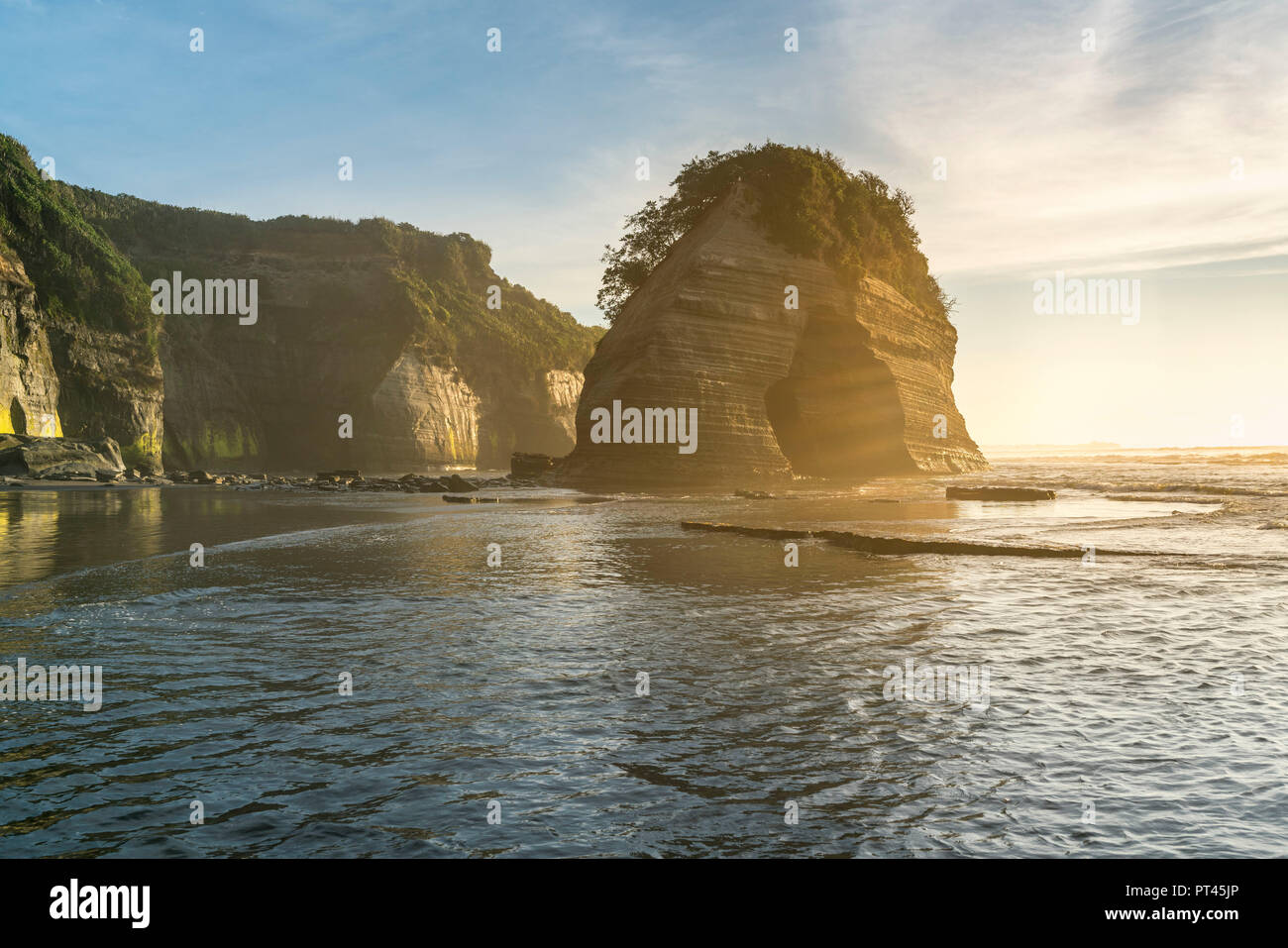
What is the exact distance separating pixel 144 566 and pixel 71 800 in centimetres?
1045

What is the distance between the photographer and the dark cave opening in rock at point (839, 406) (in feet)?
165

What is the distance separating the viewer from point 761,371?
147ft

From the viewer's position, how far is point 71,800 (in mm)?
4016

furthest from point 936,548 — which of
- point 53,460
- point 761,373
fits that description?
point 53,460

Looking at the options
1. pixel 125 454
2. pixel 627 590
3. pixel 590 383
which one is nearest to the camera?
pixel 627 590

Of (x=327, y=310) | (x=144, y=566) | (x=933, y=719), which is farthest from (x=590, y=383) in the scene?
(x=327, y=310)

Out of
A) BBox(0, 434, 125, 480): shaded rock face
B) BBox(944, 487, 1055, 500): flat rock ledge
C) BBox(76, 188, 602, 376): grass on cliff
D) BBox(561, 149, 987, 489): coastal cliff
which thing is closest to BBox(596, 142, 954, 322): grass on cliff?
BBox(561, 149, 987, 489): coastal cliff

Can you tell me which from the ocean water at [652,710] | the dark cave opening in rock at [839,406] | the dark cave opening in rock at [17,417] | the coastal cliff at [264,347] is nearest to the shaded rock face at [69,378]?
the dark cave opening in rock at [17,417]

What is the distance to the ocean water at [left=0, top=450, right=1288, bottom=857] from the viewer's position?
3777mm

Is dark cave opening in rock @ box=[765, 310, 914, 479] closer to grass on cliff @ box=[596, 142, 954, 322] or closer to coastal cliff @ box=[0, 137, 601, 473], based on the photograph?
grass on cliff @ box=[596, 142, 954, 322]

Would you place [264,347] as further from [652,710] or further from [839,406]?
[652,710]

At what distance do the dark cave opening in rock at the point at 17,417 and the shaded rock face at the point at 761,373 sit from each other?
32510mm

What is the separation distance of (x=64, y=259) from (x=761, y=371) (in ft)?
167
